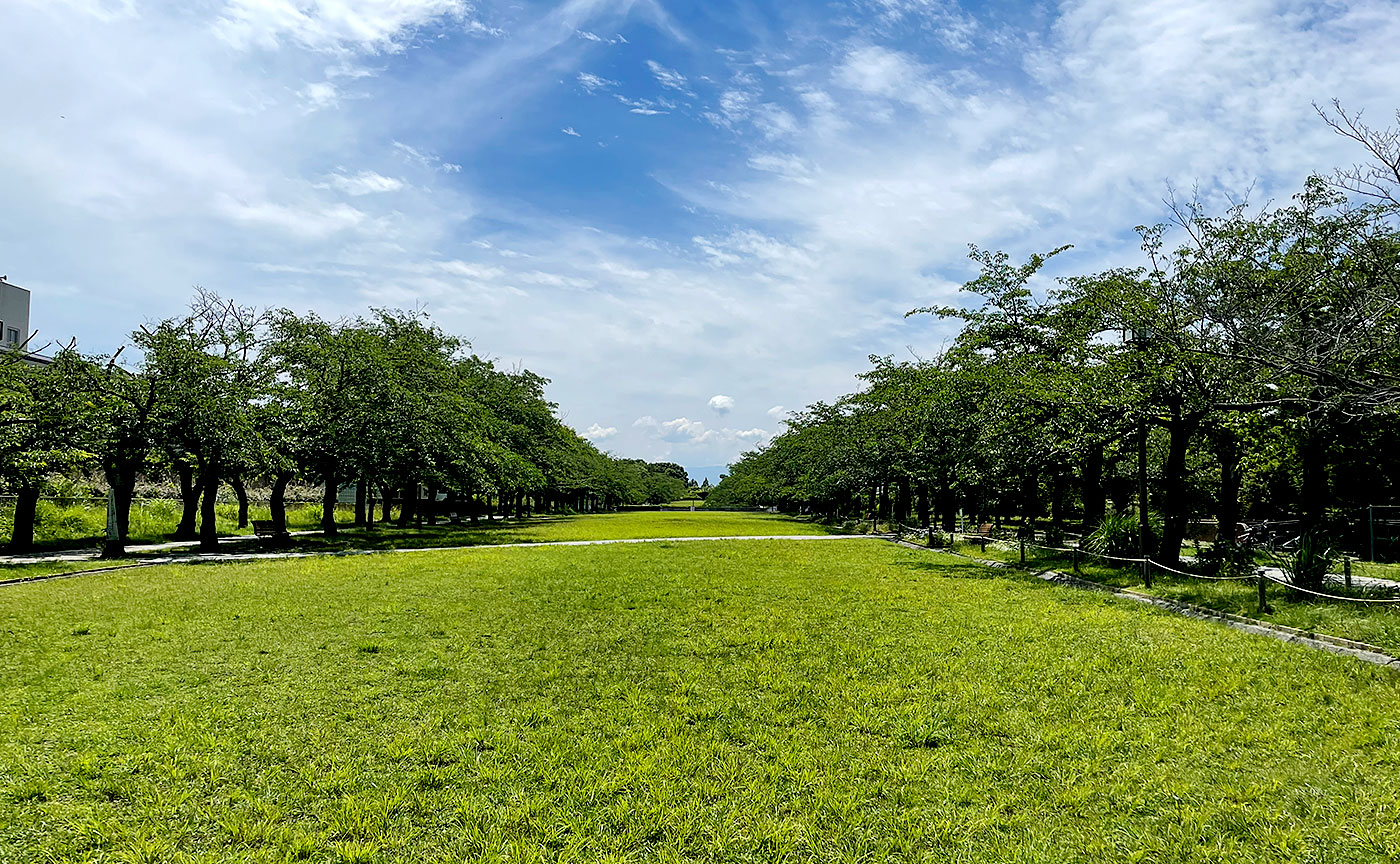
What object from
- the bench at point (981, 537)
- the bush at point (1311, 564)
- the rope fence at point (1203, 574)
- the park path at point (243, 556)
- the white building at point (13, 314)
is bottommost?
the park path at point (243, 556)

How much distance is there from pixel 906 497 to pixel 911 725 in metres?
32.5

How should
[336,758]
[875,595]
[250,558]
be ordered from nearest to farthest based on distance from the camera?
[336,758], [875,595], [250,558]

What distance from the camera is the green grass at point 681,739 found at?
4.48 meters

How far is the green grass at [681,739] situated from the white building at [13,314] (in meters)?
44.3

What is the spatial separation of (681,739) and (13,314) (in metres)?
56.0

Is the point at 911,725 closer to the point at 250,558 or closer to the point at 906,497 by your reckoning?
the point at 250,558

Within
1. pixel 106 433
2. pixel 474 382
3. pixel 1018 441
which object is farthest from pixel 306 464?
pixel 1018 441

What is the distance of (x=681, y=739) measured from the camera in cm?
604

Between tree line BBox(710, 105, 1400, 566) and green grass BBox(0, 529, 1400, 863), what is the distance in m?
4.57

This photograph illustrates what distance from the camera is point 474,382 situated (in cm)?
3969

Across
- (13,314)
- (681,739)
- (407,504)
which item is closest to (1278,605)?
(681,739)

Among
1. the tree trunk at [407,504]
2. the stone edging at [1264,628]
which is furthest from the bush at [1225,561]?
the tree trunk at [407,504]

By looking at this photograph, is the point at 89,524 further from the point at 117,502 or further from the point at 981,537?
the point at 981,537

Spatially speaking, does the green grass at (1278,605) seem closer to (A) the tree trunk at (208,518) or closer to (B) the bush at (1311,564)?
(B) the bush at (1311,564)
